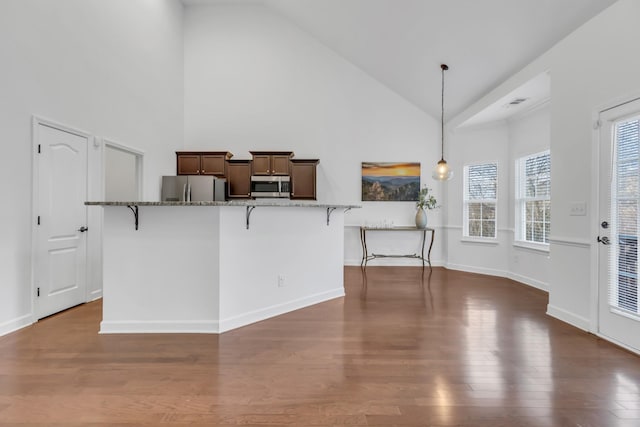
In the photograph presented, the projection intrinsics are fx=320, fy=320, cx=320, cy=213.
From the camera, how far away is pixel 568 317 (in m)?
3.33

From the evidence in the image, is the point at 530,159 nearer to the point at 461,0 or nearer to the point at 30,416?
the point at 461,0

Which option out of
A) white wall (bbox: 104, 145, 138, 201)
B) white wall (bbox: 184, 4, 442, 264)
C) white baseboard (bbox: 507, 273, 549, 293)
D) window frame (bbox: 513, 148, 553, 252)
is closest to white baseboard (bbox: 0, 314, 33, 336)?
white wall (bbox: 104, 145, 138, 201)

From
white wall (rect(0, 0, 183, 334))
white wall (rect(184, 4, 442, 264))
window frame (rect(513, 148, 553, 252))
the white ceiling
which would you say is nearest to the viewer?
white wall (rect(0, 0, 183, 334))

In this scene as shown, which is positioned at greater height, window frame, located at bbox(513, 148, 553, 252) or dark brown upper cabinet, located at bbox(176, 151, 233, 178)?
dark brown upper cabinet, located at bbox(176, 151, 233, 178)

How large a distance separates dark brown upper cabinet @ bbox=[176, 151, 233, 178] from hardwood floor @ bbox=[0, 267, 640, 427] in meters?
3.44

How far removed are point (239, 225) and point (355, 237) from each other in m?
4.06

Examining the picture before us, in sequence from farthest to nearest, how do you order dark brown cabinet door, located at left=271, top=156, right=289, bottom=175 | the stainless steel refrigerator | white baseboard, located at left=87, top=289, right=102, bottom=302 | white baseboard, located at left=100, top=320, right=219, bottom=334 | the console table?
the console table → dark brown cabinet door, located at left=271, top=156, right=289, bottom=175 → the stainless steel refrigerator → white baseboard, located at left=87, top=289, right=102, bottom=302 → white baseboard, located at left=100, top=320, right=219, bottom=334

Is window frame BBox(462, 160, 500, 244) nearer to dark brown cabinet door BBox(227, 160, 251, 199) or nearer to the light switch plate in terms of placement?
the light switch plate

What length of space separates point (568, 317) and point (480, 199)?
10.6 ft

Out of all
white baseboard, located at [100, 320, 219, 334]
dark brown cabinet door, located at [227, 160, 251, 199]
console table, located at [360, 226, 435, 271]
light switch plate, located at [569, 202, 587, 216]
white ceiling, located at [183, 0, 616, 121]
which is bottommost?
white baseboard, located at [100, 320, 219, 334]

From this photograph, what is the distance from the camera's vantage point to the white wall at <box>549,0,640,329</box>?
2.75 m

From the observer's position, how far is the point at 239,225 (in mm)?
3176

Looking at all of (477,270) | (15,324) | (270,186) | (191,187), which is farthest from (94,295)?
(477,270)

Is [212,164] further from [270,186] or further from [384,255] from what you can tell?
[384,255]
